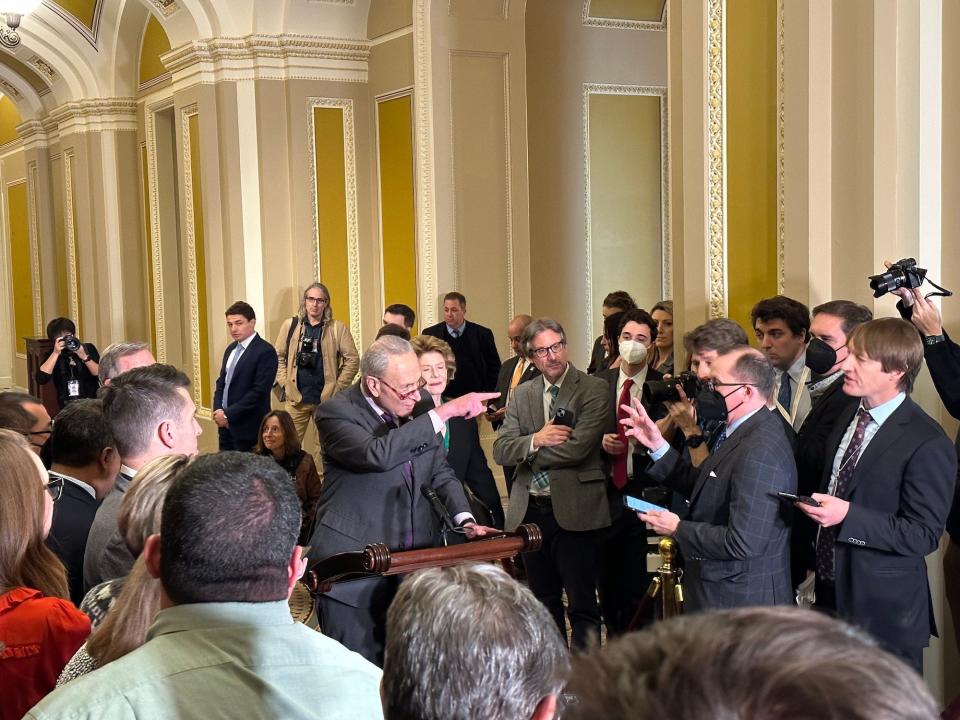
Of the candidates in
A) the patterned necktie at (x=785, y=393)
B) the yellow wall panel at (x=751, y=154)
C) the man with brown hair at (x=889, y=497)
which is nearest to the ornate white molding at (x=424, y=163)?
the yellow wall panel at (x=751, y=154)

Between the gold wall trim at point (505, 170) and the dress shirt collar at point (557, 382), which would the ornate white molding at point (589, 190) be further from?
the dress shirt collar at point (557, 382)

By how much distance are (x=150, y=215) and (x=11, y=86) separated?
3781 mm

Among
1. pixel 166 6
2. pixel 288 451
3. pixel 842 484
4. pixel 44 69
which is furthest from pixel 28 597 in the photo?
pixel 44 69

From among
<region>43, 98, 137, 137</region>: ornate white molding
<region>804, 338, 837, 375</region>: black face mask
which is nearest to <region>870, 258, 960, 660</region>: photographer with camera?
<region>804, 338, 837, 375</region>: black face mask

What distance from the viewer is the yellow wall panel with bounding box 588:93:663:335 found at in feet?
29.8

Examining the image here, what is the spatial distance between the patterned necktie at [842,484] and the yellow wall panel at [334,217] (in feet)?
21.7

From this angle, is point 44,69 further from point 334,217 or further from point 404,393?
point 404,393

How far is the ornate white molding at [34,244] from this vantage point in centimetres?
1513

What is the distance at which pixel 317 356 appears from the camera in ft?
26.7

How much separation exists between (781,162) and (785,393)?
3.62 ft

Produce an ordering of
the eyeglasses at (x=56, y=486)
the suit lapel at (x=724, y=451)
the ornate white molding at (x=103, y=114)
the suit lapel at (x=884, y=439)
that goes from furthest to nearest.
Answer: the ornate white molding at (x=103, y=114), the suit lapel at (x=724, y=451), the suit lapel at (x=884, y=439), the eyeglasses at (x=56, y=486)

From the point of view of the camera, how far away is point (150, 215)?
39.8 ft

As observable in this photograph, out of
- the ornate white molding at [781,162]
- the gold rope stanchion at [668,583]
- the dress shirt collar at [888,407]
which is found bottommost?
the gold rope stanchion at [668,583]

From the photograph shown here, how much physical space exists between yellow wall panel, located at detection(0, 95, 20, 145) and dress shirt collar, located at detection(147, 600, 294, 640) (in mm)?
16661
